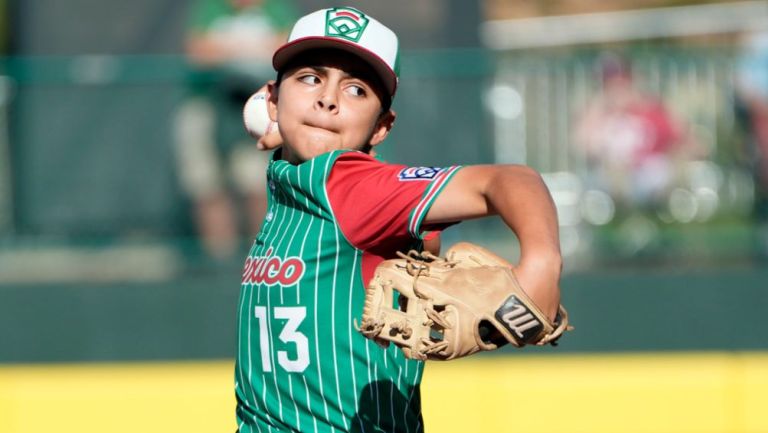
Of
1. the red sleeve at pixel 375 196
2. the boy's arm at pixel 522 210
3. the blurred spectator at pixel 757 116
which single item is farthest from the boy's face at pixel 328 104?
the blurred spectator at pixel 757 116

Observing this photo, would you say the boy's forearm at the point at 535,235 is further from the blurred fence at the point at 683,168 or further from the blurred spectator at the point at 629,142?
the blurred spectator at the point at 629,142

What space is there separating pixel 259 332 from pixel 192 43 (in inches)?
181

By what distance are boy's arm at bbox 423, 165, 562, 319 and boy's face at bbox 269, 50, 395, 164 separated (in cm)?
53

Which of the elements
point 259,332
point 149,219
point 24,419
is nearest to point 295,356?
point 259,332

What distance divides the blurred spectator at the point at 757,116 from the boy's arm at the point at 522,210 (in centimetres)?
496

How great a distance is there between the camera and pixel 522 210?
8.11 ft

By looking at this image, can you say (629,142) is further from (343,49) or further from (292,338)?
(292,338)

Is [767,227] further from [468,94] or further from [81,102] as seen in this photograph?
[81,102]

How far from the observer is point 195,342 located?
705cm

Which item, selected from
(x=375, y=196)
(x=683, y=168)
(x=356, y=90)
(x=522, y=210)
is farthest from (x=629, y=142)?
(x=522, y=210)

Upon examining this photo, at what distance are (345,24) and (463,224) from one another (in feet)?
13.5

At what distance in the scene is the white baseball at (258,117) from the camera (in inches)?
145

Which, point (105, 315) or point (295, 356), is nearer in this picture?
point (295, 356)

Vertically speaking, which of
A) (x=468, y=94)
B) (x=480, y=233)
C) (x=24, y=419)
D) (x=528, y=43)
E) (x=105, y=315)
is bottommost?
(x=24, y=419)
